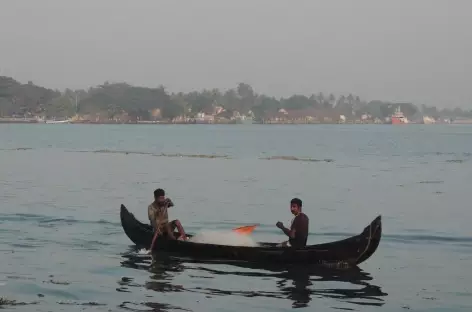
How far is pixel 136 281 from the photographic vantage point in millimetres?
18281

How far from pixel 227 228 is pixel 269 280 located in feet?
35.5

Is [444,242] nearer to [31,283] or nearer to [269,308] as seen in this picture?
[269,308]

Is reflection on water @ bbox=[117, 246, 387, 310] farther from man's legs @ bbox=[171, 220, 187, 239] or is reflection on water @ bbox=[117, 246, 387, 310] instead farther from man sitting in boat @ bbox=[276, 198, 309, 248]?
man sitting in boat @ bbox=[276, 198, 309, 248]

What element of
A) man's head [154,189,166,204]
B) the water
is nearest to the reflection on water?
the water

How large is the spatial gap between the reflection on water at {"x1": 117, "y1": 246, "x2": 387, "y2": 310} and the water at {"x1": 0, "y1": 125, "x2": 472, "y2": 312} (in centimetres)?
4

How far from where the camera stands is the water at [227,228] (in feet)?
55.3

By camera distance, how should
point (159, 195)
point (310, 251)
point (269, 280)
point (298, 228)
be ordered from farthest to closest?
point (159, 195)
point (310, 251)
point (298, 228)
point (269, 280)

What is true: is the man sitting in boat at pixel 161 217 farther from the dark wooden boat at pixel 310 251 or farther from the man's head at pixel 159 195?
the dark wooden boat at pixel 310 251

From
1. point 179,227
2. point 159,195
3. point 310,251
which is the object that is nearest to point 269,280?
point 310,251

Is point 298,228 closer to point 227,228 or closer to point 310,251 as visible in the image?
point 310,251

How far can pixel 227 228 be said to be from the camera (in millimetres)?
29438

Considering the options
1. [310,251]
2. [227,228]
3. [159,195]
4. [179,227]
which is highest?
[159,195]

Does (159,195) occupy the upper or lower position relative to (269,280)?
upper

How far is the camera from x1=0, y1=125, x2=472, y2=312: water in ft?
55.3
